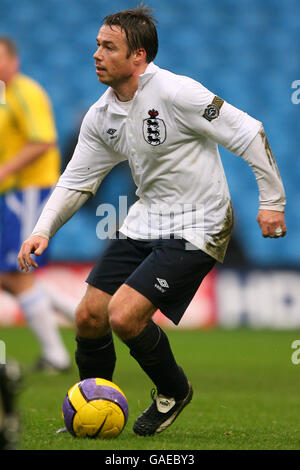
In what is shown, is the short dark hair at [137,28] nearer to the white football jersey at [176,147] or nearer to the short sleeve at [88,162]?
the white football jersey at [176,147]

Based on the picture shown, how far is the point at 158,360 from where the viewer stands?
4.33 m

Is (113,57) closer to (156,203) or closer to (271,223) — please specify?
(156,203)

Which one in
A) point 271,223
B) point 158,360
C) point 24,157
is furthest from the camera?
point 24,157

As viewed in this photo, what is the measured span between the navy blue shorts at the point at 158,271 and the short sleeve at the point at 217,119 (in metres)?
0.53

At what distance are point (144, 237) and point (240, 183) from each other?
330 inches

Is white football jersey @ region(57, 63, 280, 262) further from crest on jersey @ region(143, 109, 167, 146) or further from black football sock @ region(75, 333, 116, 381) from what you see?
black football sock @ region(75, 333, 116, 381)

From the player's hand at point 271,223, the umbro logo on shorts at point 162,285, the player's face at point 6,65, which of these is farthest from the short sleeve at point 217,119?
the player's face at point 6,65

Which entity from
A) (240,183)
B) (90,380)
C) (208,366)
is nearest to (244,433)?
(90,380)

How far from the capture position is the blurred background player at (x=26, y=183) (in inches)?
288

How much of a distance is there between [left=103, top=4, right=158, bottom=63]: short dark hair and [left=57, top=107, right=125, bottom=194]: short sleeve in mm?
454

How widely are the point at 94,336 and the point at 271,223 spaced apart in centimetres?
108

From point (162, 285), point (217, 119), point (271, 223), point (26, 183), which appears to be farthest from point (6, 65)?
point (271, 223)

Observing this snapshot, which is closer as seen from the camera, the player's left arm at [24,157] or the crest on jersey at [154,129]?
the crest on jersey at [154,129]

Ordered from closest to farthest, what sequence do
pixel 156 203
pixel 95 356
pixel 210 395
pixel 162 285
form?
pixel 162 285
pixel 156 203
pixel 95 356
pixel 210 395
